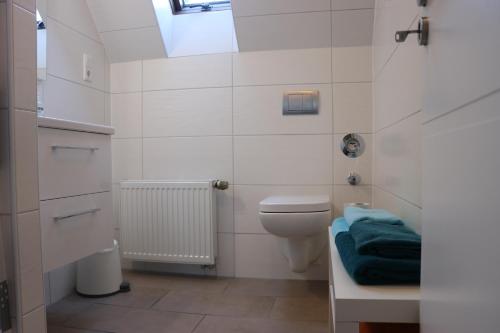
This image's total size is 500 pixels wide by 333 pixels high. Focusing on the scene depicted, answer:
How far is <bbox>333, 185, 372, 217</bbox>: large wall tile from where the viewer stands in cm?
Answer: 200

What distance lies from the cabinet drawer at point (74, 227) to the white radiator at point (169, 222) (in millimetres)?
553

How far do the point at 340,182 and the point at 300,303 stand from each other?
0.74 metres

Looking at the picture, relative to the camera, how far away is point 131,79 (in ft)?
7.47

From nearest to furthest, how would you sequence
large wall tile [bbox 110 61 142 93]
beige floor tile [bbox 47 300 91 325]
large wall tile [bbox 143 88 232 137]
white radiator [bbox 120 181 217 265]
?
beige floor tile [bbox 47 300 91 325] < white radiator [bbox 120 181 217 265] < large wall tile [bbox 143 88 232 137] < large wall tile [bbox 110 61 142 93]

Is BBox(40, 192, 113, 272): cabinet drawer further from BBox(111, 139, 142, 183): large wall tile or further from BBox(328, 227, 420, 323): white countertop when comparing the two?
BBox(328, 227, 420, 323): white countertop

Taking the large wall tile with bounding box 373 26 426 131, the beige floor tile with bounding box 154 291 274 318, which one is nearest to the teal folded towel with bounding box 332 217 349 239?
the large wall tile with bounding box 373 26 426 131

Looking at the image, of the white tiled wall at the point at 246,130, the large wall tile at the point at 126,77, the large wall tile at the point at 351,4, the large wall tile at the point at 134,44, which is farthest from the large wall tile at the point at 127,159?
the large wall tile at the point at 351,4

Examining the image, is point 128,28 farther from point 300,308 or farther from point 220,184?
point 300,308

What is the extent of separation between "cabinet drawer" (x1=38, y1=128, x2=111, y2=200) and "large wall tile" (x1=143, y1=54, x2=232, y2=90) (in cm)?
84

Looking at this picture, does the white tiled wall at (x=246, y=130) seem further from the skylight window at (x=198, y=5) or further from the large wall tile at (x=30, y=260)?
the large wall tile at (x=30, y=260)

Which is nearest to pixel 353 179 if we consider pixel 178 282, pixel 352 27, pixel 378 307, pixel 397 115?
pixel 397 115

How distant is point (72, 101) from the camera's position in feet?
6.37

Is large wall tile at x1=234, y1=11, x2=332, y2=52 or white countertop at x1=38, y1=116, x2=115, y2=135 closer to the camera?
white countertop at x1=38, y1=116, x2=115, y2=135

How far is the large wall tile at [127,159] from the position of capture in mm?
2271
